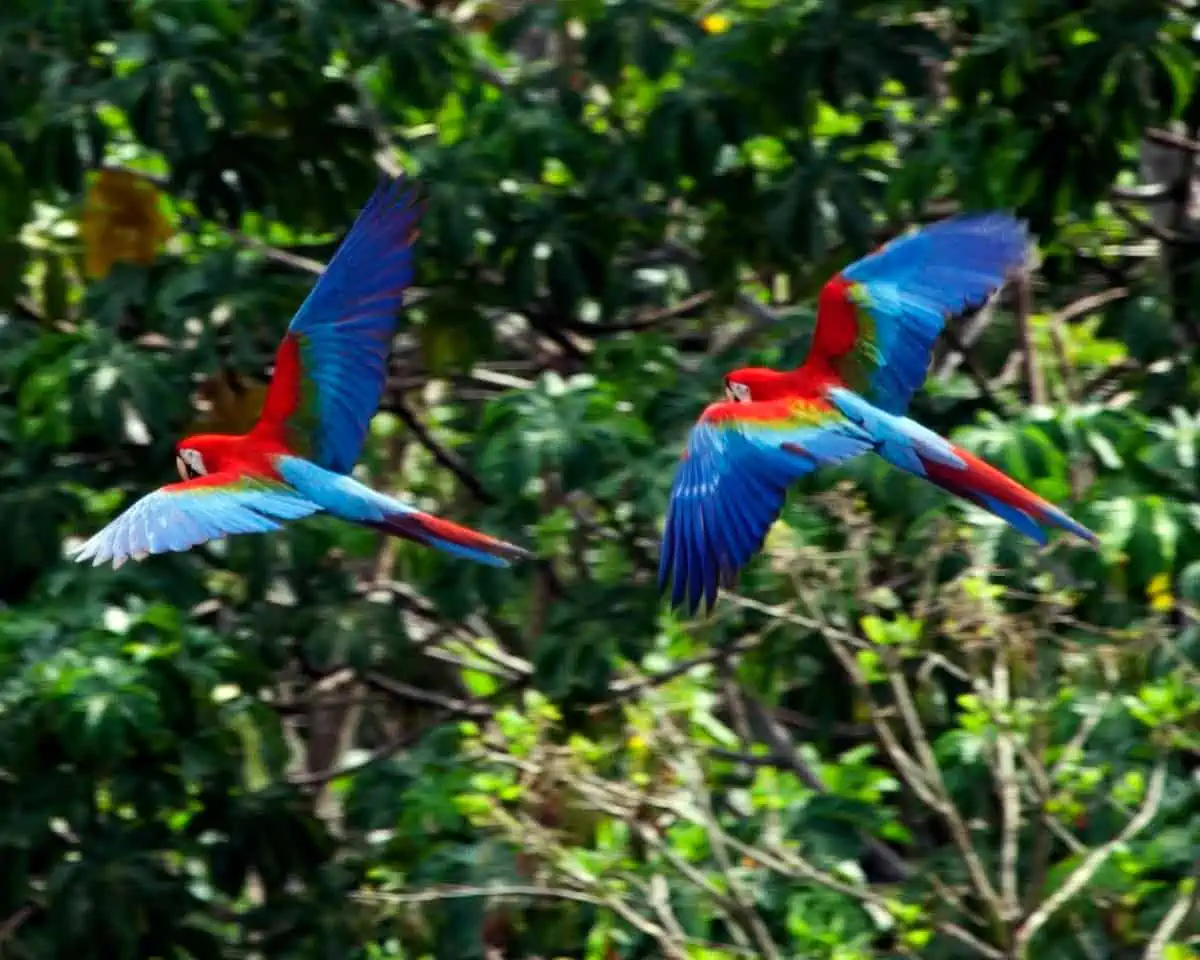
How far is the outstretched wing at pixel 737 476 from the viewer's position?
4277 millimetres

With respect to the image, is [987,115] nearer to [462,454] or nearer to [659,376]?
[659,376]

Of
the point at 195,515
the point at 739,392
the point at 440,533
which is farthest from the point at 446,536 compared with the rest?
the point at 739,392

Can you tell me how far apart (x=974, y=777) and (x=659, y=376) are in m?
1.06

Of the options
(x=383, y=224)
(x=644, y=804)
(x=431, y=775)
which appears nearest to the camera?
(x=383, y=224)

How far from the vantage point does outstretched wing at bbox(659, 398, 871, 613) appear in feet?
14.0

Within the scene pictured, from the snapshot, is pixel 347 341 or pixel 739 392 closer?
pixel 739 392

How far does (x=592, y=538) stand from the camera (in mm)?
6137

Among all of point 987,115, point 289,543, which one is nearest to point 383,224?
point 289,543

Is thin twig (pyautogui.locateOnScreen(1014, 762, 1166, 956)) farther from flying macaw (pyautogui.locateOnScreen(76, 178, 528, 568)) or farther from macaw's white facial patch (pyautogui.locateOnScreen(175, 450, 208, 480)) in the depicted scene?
macaw's white facial patch (pyautogui.locateOnScreen(175, 450, 208, 480))

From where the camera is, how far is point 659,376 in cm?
597

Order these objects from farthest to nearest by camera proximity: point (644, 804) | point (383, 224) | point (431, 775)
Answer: point (431, 775) → point (644, 804) → point (383, 224)

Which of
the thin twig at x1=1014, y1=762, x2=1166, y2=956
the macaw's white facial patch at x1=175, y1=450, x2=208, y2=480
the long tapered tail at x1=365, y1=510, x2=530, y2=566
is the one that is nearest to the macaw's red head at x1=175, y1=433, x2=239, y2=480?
the macaw's white facial patch at x1=175, y1=450, x2=208, y2=480

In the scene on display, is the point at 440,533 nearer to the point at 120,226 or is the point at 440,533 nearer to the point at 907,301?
the point at 907,301

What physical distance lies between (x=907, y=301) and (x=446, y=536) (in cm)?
96
